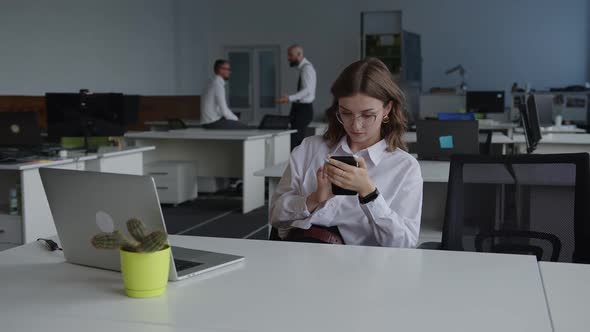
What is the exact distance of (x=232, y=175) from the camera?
7059mm

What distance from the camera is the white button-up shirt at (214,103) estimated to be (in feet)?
26.7

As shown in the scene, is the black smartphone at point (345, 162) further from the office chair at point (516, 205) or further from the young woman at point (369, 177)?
the office chair at point (516, 205)

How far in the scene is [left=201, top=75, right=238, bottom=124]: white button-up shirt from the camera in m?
8.13

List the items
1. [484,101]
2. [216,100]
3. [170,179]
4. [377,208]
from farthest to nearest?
[484,101] → [216,100] → [170,179] → [377,208]

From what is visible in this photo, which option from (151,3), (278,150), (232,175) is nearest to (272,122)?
(278,150)

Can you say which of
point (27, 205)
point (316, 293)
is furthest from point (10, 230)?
point (316, 293)

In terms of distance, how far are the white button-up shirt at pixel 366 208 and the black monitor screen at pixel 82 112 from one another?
2904mm

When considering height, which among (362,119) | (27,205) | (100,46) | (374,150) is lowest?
(27,205)

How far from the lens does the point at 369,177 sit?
199 cm

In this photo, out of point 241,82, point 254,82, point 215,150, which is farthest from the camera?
point 241,82

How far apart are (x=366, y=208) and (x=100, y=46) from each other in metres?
8.04

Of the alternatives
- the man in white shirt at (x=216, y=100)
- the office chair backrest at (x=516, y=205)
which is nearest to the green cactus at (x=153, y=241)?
the office chair backrest at (x=516, y=205)

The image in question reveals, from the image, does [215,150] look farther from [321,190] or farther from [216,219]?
[321,190]

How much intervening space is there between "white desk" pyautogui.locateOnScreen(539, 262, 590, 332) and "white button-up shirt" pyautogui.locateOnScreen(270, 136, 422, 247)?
0.46 metres
